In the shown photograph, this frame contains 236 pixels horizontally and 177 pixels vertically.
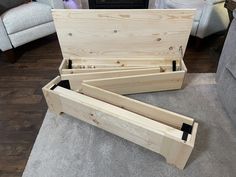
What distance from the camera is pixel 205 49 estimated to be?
1987mm

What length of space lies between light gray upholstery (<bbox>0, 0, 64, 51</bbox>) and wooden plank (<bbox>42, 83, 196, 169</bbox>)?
919mm

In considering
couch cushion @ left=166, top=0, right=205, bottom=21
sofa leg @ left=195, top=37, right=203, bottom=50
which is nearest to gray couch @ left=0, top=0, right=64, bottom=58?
couch cushion @ left=166, top=0, right=205, bottom=21

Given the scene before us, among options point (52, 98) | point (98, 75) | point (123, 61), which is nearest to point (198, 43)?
point (123, 61)

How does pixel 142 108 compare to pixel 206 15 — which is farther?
pixel 206 15

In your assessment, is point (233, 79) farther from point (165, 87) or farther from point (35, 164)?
point (35, 164)

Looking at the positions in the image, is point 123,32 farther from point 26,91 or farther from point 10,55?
point 10,55

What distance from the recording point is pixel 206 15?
68.5 inches

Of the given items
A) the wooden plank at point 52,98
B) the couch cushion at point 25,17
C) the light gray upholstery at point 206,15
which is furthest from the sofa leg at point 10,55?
the light gray upholstery at point 206,15

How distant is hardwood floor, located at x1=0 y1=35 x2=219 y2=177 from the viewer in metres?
1.16

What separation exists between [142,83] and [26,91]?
0.93m

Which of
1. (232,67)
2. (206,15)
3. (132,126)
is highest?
(206,15)

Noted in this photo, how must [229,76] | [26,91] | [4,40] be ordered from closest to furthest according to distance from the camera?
[229,76]
[26,91]
[4,40]

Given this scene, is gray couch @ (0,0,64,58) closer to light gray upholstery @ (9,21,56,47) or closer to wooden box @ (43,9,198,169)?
light gray upholstery @ (9,21,56,47)

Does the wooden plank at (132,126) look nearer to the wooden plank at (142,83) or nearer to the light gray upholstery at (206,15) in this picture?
the wooden plank at (142,83)
